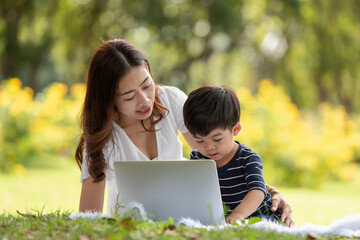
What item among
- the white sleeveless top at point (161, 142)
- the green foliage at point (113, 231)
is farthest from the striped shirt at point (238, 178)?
the white sleeveless top at point (161, 142)

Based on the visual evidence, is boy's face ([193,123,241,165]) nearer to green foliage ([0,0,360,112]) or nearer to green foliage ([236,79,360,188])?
green foliage ([236,79,360,188])

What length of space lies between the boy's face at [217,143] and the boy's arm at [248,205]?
0.29 m

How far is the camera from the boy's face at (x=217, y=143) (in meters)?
2.45

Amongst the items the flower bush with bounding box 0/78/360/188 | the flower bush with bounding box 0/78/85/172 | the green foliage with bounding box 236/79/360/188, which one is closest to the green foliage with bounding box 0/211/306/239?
the flower bush with bounding box 0/78/85/172

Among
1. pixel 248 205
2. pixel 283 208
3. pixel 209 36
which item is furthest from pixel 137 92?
pixel 209 36

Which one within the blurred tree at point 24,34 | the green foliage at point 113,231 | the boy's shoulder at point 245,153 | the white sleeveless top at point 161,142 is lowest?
the green foliage at point 113,231

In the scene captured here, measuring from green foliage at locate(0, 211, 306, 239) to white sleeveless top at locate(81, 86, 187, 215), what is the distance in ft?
3.05

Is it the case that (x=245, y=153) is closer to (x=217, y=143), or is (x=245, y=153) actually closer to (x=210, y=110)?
(x=217, y=143)

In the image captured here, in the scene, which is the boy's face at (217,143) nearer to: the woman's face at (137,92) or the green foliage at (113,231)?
the woman's face at (137,92)

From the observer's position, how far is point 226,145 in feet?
8.15

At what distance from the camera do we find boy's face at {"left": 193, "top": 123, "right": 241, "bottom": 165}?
245cm

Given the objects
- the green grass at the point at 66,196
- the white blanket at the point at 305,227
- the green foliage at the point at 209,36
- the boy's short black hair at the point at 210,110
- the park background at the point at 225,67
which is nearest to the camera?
the white blanket at the point at 305,227

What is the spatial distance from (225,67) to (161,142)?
37.7ft

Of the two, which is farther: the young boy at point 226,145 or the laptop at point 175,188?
the young boy at point 226,145
